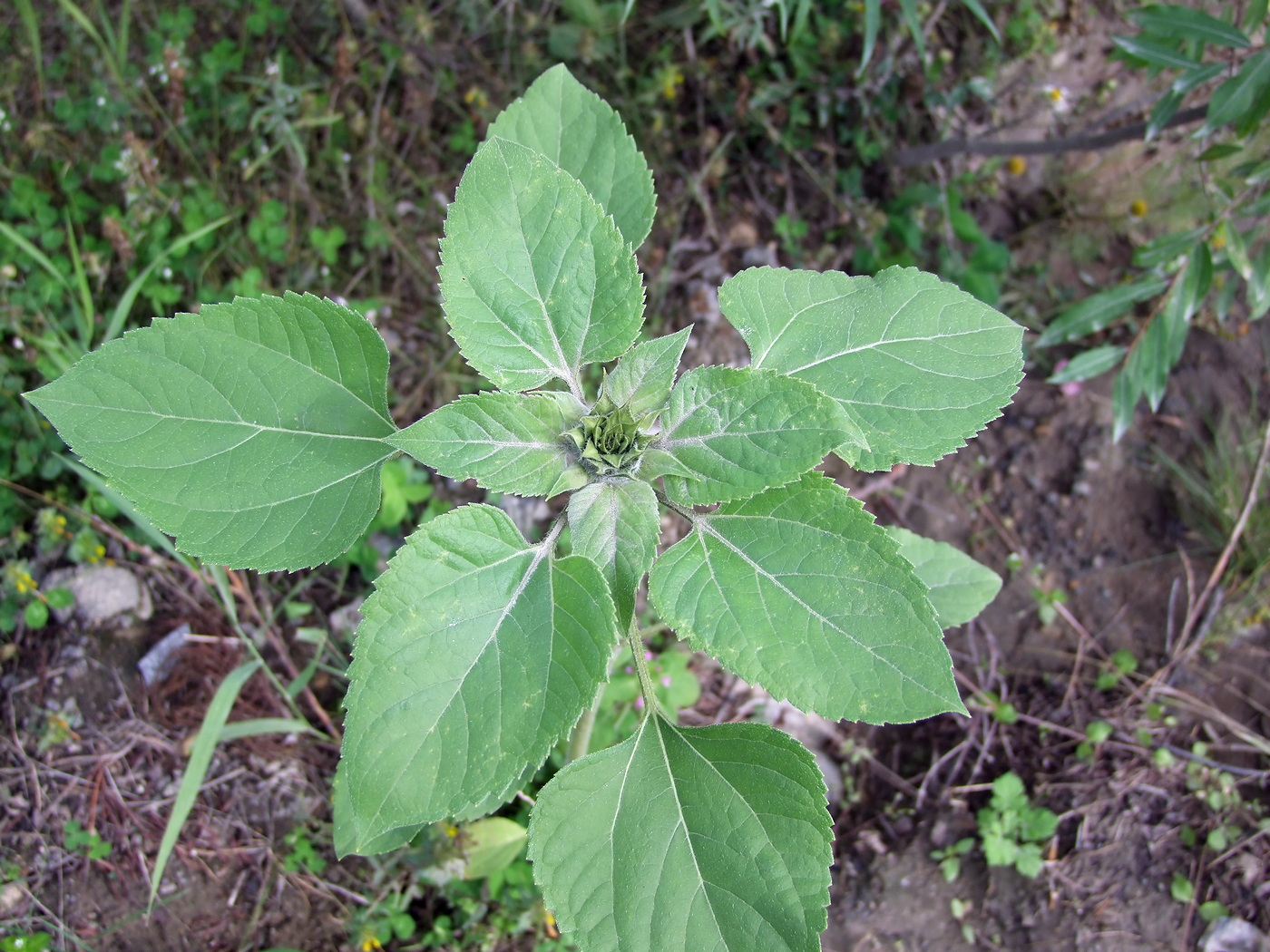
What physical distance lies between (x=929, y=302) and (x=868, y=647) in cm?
81

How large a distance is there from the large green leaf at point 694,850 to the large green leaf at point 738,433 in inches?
22.1

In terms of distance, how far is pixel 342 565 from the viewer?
3.29 metres

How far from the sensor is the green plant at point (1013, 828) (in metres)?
3.28

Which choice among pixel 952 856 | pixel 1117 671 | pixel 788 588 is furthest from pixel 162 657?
pixel 1117 671

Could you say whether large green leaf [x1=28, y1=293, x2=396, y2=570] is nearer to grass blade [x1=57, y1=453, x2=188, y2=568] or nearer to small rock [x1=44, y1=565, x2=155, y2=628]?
grass blade [x1=57, y1=453, x2=188, y2=568]

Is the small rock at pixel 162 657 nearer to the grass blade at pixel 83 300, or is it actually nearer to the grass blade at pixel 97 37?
the grass blade at pixel 83 300

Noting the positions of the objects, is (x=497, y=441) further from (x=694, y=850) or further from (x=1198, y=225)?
(x=1198, y=225)

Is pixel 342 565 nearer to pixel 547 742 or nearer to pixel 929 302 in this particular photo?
pixel 547 742

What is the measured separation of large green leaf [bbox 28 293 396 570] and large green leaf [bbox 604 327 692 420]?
526mm

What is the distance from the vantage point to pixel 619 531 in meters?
1.74

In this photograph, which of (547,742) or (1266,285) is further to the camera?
(1266,285)

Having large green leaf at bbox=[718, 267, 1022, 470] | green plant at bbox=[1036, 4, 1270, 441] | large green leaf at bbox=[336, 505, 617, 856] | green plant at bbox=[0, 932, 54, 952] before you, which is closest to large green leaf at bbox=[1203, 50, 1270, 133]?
green plant at bbox=[1036, 4, 1270, 441]

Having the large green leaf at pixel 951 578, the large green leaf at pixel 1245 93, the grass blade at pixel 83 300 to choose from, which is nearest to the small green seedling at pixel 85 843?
the grass blade at pixel 83 300

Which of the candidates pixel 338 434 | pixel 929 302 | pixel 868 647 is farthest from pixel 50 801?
pixel 929 302
